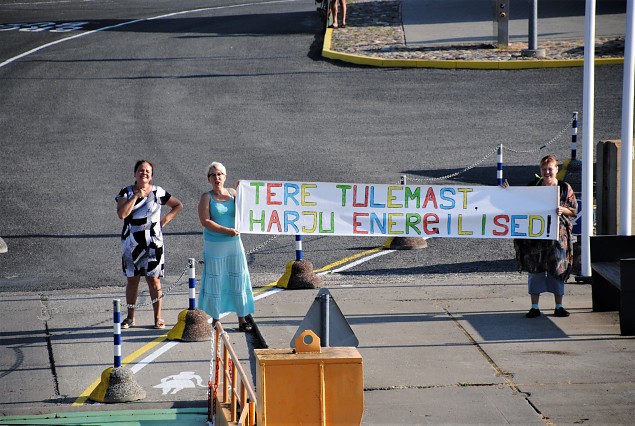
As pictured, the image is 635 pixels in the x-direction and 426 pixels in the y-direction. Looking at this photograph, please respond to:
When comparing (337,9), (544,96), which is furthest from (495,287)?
(337,9)

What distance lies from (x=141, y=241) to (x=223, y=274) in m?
1.02

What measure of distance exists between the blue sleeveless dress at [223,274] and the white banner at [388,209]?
2.56 ft

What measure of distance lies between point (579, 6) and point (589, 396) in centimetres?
2563

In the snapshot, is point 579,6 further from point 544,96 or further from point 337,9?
point 544,96

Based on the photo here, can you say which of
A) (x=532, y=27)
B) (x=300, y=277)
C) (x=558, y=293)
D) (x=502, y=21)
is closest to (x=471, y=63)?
(x=502, y=21)

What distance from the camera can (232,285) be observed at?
1111 centimetres

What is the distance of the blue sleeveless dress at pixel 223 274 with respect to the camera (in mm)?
11062

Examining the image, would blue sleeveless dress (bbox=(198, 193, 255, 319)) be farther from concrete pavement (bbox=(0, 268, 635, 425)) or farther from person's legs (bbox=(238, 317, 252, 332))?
concrete pavement (bbox=(0, 268, 635, 425))

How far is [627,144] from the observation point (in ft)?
40.5

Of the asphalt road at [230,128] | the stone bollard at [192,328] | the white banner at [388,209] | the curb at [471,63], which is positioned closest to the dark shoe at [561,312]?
the white banner at [388,209]

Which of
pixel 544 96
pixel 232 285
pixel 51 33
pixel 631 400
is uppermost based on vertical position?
pixel 51 33

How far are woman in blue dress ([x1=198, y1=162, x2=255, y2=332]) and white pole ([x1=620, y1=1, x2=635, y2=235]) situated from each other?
4.34 metres

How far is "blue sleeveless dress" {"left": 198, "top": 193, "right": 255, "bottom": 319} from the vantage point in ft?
36.3

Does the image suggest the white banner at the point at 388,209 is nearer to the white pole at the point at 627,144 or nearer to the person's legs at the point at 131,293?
the white pole at the point at 627,144
